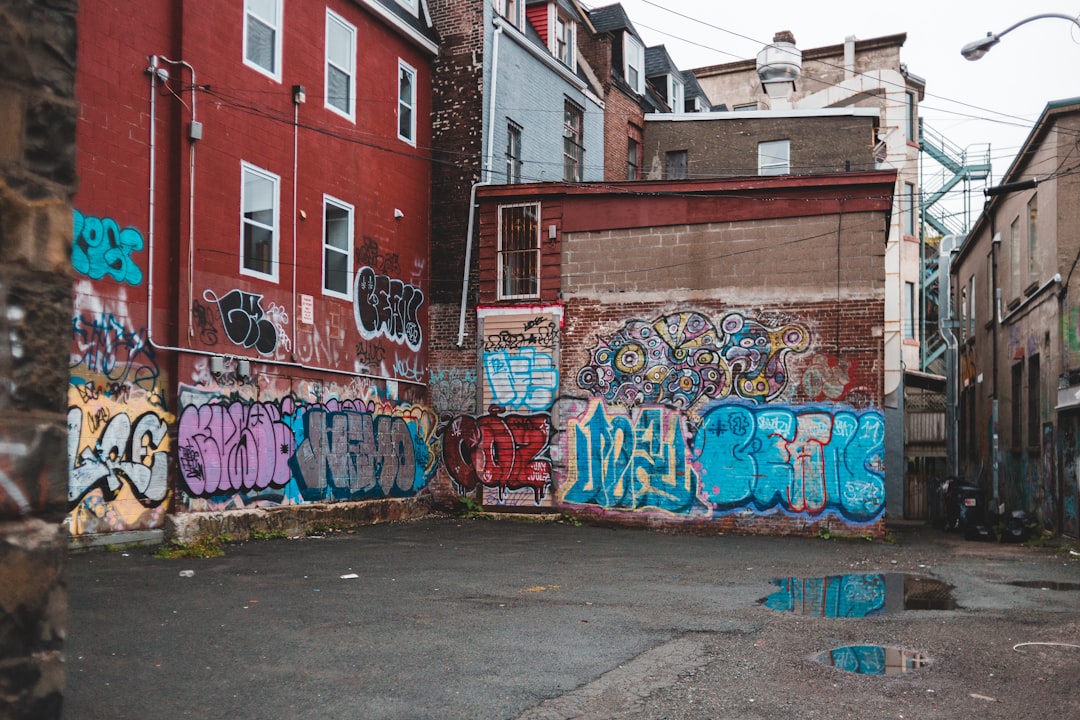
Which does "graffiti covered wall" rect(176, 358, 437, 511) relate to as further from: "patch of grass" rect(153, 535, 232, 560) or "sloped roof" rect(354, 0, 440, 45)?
"sloped roof" rect(354, 0, 440, 45)

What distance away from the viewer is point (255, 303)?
1526cm

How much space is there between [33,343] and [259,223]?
1301cm

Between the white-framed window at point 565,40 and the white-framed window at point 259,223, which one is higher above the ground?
the white-framed window at point 565,40

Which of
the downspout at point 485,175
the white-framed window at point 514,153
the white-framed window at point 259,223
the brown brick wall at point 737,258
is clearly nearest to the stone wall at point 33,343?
the white-framed window at point 259,223

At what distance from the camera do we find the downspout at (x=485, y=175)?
19.6 m

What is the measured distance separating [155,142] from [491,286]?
7592mm

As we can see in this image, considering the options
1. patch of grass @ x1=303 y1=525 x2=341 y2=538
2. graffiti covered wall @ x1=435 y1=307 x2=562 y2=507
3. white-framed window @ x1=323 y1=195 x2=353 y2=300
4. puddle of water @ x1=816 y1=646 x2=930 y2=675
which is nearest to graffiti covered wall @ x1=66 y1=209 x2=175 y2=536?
patch of grass @ x1=303 y1=525 x2=341 y2=538

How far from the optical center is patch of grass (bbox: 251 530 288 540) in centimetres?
1469

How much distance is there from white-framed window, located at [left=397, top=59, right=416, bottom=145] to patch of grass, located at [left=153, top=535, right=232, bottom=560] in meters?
9.46

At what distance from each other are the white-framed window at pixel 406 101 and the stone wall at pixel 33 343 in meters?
16.7

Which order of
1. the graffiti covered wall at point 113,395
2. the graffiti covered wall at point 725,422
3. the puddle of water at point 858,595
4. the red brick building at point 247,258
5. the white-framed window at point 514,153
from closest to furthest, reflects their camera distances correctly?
the puddle of water at point 858,595
the graffiti covered wall at point 113,395
the red brick building at point 247,258
the graffiti covered wall at point 725,422
the white-framed window at point 514,153

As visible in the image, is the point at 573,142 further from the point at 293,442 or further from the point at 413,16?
the point at 293,442

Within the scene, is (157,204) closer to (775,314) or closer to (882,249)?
(775,314)

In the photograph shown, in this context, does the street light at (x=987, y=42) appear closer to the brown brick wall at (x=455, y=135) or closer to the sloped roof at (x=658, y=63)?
the brown brick wall at (x=455, y=135)
